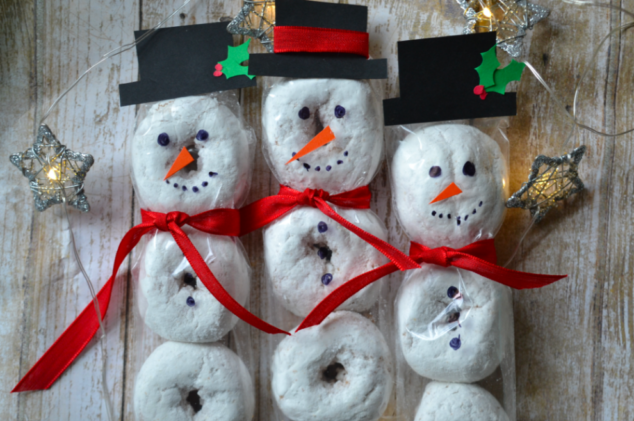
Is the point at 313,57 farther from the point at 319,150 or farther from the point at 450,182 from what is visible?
the point at 450,182

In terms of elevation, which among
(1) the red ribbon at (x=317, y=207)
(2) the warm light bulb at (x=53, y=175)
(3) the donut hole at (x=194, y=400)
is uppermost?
(2) the warm light bulb at (x=53, y=175)

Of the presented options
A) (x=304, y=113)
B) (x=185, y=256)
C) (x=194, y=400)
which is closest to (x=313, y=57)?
(x=304, y=113)

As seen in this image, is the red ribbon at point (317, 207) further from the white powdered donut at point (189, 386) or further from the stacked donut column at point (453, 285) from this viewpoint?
the white powdered donut at point (189, 386)

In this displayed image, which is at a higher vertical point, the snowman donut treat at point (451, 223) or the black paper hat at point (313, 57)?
the black paper hat at point (313, 57)

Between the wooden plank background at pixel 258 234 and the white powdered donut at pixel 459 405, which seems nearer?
the white powdered donut at pixel 459 405

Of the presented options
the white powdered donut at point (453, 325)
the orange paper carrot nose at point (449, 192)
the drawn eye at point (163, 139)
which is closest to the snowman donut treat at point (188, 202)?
the drawn eye at point (163, 139)
